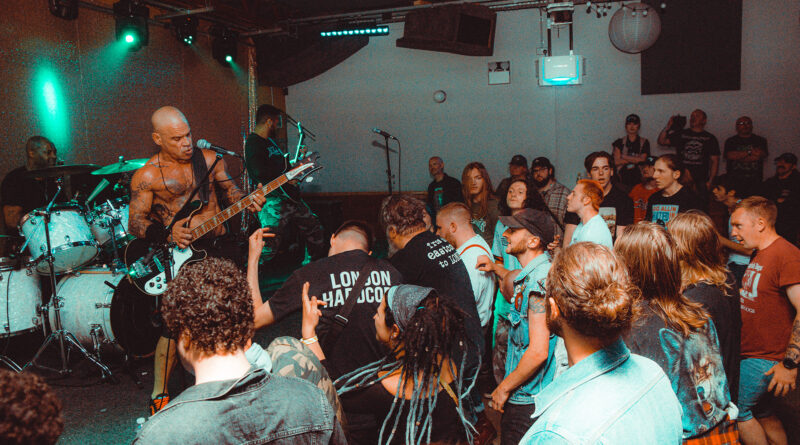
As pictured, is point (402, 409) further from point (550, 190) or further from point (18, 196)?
point (18, 196)

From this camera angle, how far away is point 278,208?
20.2 ft

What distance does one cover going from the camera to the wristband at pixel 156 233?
3209mm

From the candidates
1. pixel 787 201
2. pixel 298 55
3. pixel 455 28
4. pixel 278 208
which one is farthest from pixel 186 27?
pixel 787 201

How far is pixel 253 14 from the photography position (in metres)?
7.70

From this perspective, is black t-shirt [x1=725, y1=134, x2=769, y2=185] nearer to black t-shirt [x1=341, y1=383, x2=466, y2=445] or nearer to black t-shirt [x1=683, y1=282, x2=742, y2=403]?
black t-shirt [x1=683, y1=282, x2=742, y2=403]

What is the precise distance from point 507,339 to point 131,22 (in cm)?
589

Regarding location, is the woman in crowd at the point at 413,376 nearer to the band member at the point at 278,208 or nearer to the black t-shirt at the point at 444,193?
the band member at the point at 278,208

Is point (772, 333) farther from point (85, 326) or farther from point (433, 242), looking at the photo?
point (85, 326)

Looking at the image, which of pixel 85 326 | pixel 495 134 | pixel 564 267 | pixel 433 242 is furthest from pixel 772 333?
pixel 495 134

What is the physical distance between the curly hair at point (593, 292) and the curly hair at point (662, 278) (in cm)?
49

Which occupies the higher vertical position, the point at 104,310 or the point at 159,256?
the point at 159,256

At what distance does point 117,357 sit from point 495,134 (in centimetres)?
619

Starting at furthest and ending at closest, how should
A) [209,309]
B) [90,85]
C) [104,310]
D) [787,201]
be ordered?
[90,85], [787,201], [104,310], [209,309]

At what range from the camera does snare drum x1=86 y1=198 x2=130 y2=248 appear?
4.24 meters
